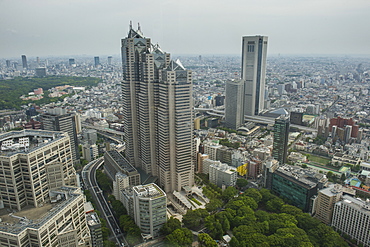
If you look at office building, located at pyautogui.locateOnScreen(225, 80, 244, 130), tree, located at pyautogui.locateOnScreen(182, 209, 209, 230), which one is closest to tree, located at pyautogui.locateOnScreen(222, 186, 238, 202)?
tree, located at pyautogui.locateOnScreen(182, 209, 209, 230)

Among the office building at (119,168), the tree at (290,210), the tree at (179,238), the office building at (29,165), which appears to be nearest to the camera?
the office building at (29,165)

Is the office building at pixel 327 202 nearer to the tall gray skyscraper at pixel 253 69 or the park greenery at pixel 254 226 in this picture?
the park greenery at pixel 254 226

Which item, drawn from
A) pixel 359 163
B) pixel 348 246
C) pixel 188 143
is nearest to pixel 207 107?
pixel 359 163

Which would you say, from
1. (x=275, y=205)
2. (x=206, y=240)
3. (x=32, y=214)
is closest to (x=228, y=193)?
(x=275, y=205)

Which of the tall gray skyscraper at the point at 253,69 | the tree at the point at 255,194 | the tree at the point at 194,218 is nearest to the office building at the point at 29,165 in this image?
the tree at the point at 194,218

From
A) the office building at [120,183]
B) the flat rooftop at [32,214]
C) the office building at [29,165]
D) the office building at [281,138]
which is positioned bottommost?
the office building at [120,183]

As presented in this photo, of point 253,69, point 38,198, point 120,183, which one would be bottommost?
point 120,183

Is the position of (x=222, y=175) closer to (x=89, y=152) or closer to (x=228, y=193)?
(x=228, y=193)

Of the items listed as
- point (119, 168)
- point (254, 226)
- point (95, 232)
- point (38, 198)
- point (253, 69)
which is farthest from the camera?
point (253, 69)
